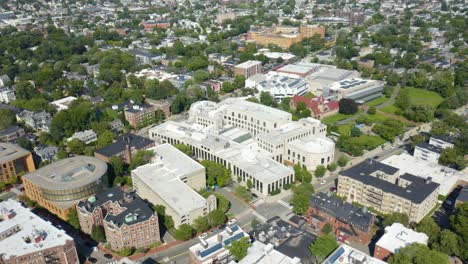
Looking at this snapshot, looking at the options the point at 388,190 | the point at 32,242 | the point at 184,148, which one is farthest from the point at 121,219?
the point at 388,190

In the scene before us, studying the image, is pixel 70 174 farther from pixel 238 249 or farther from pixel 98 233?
pixel 238 249

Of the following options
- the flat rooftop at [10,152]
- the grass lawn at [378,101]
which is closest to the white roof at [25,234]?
the flat rooftop at [10,152]

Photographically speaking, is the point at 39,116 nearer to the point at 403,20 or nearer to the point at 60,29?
the point at 60,29

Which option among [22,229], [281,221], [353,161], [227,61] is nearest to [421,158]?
[353,161]

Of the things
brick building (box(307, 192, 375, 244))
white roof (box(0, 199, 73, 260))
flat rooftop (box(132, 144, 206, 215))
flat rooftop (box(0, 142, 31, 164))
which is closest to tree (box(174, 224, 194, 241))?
flat rooftop (box(132, 144, 206, 215))

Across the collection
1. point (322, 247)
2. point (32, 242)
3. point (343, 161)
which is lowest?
point (343, 161)

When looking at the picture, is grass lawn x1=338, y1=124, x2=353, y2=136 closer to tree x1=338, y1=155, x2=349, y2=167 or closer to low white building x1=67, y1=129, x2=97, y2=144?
tree x1=338, y1=155, x2=349, y2=167
